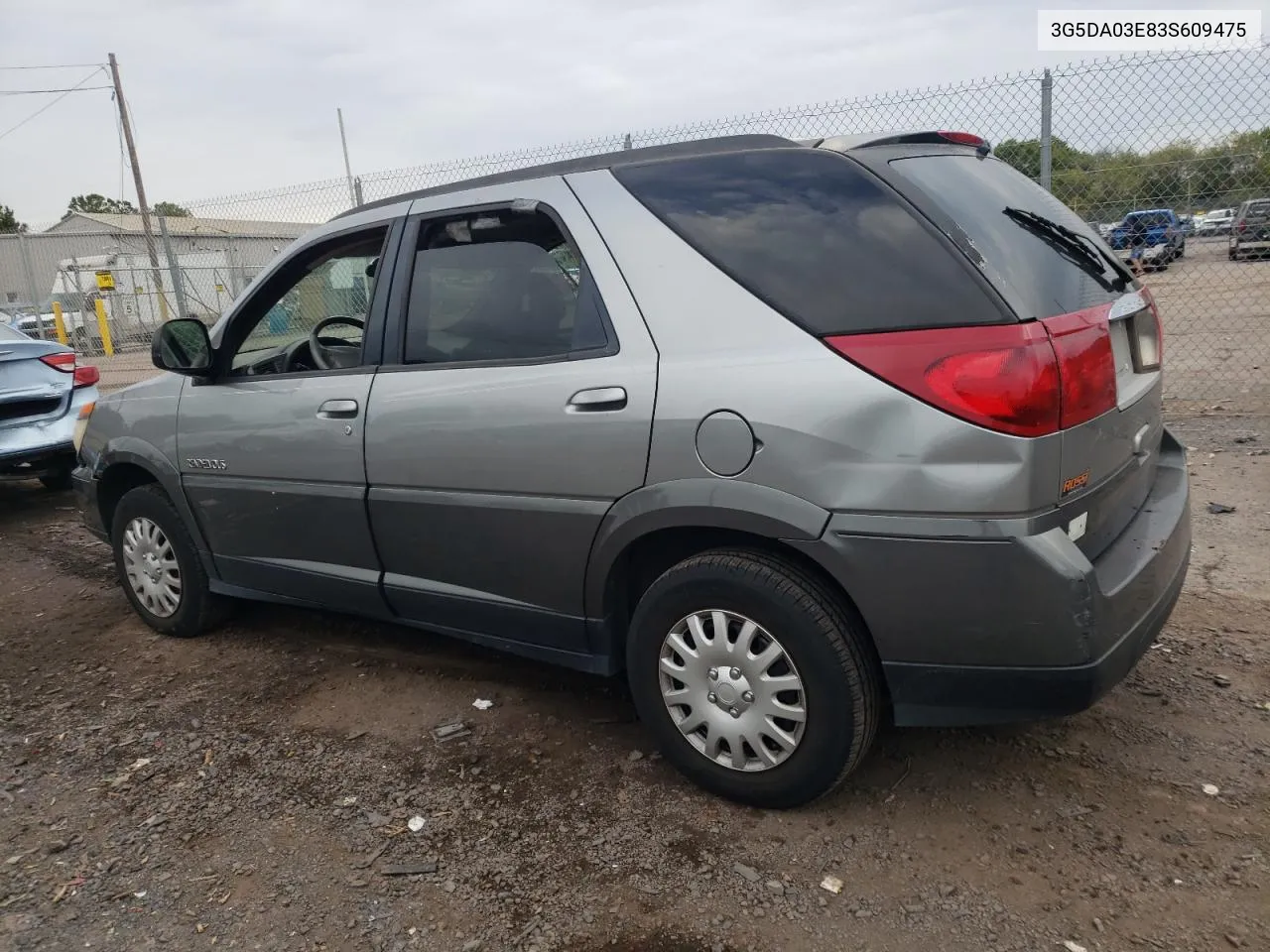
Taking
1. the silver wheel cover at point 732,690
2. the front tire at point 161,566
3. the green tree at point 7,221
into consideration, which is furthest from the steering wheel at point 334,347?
the green tree at point 7,221

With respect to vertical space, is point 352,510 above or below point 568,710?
above

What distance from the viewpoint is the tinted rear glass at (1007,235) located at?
2.19 meters

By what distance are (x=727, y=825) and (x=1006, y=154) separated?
19.1ft

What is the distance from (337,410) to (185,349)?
85 cm

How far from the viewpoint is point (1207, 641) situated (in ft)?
11.1

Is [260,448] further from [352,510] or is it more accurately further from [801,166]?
[801,166]

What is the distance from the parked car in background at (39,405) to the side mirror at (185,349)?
334 centimetres

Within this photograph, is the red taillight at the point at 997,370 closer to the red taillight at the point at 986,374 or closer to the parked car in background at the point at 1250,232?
the red taillight at the point at 986,374

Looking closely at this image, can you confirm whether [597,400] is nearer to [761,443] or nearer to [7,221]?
[761,443]

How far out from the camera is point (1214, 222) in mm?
7539

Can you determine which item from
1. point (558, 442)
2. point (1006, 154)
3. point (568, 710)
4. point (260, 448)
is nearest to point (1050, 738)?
point (568, 710)

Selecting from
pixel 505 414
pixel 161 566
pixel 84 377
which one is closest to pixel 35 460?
pixel 84 377

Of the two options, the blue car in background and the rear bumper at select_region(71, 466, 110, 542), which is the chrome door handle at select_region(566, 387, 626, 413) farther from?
the blue car in background

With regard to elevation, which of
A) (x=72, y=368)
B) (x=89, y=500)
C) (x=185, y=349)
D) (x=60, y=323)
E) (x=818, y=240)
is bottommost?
(x=89, y=500)
